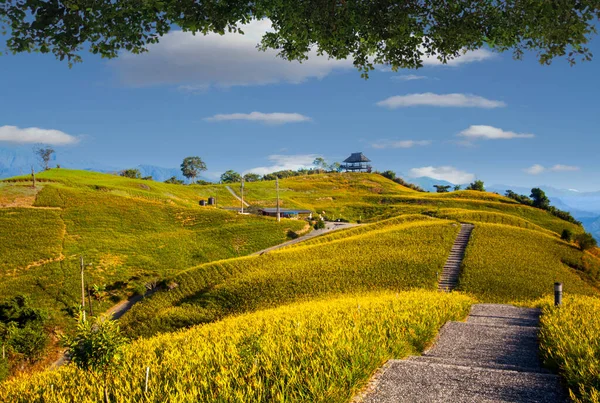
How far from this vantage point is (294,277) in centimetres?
3941

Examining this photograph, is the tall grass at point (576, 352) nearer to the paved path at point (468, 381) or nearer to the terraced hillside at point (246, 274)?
the paved path at point (468, 381)

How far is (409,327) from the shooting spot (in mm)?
14523

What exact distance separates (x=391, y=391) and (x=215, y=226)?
7709 cm

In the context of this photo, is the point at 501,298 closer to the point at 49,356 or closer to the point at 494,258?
the point at 494,258

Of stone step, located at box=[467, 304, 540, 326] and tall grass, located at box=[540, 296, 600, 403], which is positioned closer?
tall grass, located at box=[540, 296, 600, 403]

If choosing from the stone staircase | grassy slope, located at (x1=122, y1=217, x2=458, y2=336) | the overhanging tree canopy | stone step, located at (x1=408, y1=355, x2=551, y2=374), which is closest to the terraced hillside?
grassy slope, located at (x1=122, y1=217, x2=458, y2=336)

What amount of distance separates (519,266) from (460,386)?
1504 inches

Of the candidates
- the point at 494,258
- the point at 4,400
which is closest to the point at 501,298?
the point at 494,258

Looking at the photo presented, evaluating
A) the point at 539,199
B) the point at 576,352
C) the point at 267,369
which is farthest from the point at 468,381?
the point at 539,199

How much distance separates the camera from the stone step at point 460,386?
8297mm

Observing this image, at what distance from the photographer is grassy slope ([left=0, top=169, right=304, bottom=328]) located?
57.2m

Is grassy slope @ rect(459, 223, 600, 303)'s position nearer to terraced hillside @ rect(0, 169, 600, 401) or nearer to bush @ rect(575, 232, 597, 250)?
terraced hillside @ rect(0, 169, 600, 401)

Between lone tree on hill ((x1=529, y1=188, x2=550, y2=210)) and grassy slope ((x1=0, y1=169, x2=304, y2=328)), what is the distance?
81857mm

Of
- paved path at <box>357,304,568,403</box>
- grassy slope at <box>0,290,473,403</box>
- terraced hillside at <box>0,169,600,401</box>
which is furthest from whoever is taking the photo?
terraced hillside at <box>0,169,600,401</box>
